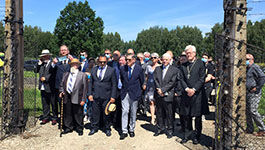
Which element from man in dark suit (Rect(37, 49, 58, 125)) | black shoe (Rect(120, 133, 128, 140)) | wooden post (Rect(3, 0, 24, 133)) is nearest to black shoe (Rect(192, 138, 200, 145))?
black shoe (Rect(120, 133, 128, 140))

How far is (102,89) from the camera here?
603cm

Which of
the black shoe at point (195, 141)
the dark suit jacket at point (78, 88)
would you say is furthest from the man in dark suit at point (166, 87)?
the dark suit jacket at point (78, 88)

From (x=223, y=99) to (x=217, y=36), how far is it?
1.19 metres

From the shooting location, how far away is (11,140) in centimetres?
558

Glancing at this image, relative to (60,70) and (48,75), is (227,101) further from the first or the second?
(48,75)

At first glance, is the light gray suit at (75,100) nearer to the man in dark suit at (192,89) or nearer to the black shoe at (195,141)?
the man in dark suit at (192,89)

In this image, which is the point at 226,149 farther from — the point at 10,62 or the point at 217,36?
the point at 10,62

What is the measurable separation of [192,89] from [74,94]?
294 cm

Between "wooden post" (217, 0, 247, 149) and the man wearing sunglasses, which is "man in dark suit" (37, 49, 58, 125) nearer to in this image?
"wooden post" (217, 0, 247, 149)

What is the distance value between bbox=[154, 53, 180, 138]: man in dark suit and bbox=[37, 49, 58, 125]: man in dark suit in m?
3.05

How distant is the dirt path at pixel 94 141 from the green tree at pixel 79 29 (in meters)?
37.6

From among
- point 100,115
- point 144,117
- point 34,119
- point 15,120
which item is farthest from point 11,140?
point 144,117

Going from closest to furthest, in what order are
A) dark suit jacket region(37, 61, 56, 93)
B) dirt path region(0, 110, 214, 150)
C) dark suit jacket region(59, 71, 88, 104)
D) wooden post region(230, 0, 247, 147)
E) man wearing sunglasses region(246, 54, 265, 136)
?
wooden post region(230, 0, 247, 147) < dirt path region(0, 110, 214, 150) < man wearing sunglasses region(246, 54, 265, 136) < dark suit jacket region(59, 71, 88, 104) < dark suit jacket region(37, 61, 56, 93)

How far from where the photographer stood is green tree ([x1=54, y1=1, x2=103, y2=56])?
141ft
